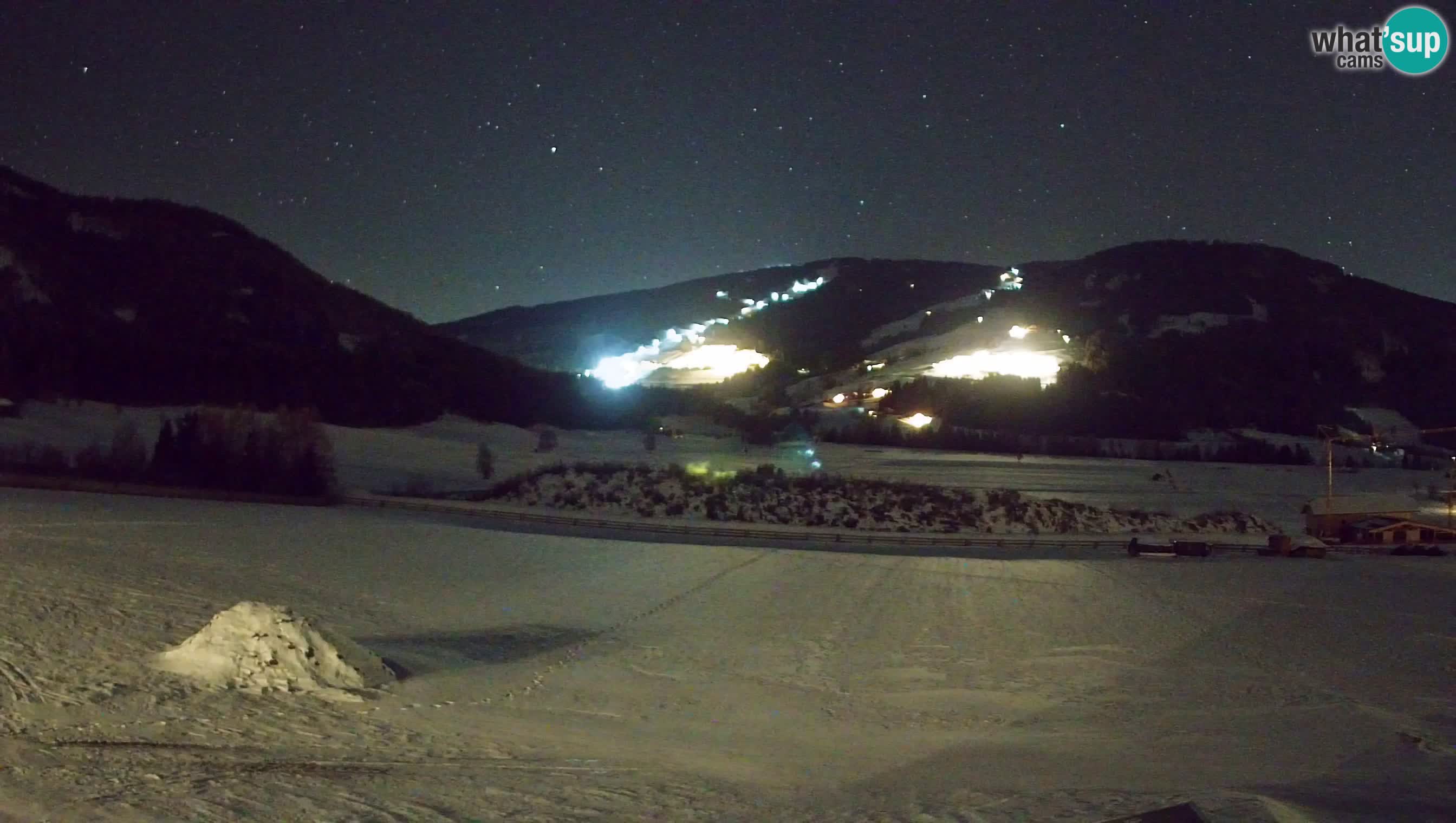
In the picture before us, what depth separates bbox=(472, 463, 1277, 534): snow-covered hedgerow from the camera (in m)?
38.7

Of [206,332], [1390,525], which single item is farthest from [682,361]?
[1390,525]

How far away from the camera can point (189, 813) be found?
726cm

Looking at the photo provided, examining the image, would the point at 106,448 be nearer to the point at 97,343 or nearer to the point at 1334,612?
the point at 97,343

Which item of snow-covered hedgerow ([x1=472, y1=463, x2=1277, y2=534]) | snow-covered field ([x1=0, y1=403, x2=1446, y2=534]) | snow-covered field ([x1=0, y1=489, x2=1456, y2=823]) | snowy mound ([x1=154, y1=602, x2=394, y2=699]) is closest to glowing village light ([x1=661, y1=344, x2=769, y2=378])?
snow-covered field ([x1=0, y1=403, x2=1446, y2=534])

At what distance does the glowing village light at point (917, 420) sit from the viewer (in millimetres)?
81150

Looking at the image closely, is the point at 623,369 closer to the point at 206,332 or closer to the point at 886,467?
the point at 206,332

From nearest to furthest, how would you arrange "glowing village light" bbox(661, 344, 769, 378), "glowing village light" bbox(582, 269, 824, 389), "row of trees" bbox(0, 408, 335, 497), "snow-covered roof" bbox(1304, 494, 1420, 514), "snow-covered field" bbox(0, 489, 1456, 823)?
"snow-covered field" bbox(0, 489, 1456, 823)
"row of trees" bbox(0, 408, 335, 497)
"snow-covered roof" bbox(1304, 494, 1420, 514)
"glowing village light" bbox(582, 269, 824, 389)
"glowing village light" bbox(661, 344, 769, 378)

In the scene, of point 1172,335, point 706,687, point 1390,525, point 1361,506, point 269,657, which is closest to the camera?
point 269,657

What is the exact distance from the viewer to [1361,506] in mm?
41438

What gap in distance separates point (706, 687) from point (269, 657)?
18.3ft

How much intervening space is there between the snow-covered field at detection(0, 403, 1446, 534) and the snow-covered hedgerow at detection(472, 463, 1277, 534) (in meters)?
3.00

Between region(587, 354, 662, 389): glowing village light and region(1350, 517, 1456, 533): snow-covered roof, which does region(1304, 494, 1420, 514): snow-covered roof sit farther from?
region(587, 354, 662, 389): glowing village light

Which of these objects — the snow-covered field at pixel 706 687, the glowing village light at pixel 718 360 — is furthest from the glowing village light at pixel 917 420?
the snow-covered field at pixel 706 687

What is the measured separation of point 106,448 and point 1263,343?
107581mm
